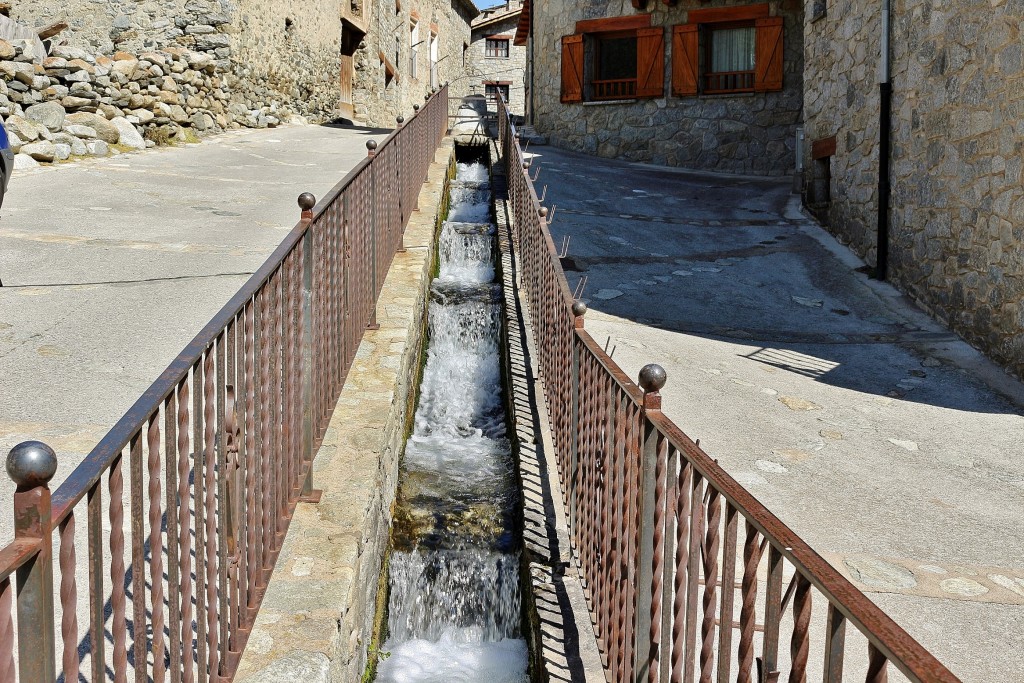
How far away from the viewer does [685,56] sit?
57.5ft

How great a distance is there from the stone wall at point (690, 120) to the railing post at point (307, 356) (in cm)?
1486

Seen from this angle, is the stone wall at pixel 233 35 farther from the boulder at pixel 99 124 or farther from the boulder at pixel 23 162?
the boulder at pixel 23 162

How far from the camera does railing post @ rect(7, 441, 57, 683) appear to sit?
4.43 ft

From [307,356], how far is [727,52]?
1625 cm

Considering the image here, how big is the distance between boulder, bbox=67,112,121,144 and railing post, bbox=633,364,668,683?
40.4 feet

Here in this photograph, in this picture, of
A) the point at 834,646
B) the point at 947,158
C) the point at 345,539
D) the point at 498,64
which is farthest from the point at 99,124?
the point at 498,64

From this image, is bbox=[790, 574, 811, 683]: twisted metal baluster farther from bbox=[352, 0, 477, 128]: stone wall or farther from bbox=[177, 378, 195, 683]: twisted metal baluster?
bbox=[352, 0, 477, 128]: stone wall

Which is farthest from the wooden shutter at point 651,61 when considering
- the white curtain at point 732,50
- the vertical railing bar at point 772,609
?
the vertical railing bar at point 772,609

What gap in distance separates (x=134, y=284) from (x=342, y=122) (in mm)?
16302

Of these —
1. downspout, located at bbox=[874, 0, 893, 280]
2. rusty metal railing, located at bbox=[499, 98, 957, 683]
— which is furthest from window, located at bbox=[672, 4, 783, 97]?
rusty metal railing, located at bbox=[499, 98, 957, 683]

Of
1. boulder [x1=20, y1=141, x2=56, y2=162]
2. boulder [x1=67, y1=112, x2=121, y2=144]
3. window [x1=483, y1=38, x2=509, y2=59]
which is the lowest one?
boulder [x1=20, y1=141, x2=56, y2=162]

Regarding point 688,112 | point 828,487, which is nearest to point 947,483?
point 828,487

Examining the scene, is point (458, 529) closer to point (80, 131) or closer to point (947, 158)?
point (947, 158)

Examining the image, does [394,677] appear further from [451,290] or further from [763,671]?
[451,290]
